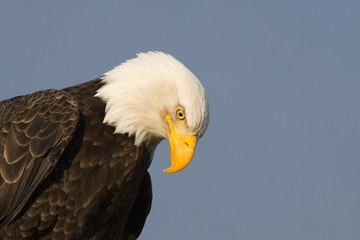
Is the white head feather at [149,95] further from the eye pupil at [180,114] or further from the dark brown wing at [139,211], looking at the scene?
the dark brown wing at [139,211]

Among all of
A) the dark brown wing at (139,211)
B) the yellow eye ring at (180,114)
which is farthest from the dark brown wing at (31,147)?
the dark brown wing at (139,211)

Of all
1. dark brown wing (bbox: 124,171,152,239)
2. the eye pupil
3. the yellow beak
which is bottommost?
dark brown wing (bbox: 124,171,152,239)

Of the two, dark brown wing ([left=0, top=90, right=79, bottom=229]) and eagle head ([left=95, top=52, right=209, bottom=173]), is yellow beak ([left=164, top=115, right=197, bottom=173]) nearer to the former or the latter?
eagle head ([left=95, top=52, right=209, bottom=173])

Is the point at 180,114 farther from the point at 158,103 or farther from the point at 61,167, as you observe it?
the point at 61,167

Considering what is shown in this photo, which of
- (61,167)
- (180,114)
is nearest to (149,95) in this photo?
(180,114)

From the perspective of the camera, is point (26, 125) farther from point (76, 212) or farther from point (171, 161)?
point (171, 161)

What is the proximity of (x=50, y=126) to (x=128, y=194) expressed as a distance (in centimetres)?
109

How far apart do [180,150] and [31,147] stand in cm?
142

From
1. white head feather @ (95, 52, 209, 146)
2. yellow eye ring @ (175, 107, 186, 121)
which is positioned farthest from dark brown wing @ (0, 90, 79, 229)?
yellow eye ring @ (175, 107, 186, 121)

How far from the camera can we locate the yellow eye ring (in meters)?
6.46

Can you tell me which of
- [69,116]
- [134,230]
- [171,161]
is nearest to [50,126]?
[69,116]

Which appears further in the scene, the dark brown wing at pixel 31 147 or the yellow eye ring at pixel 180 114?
the yellow eye ring at pixel 180 114

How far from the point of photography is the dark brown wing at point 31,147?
A: 634 cm

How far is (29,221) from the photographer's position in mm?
6449
